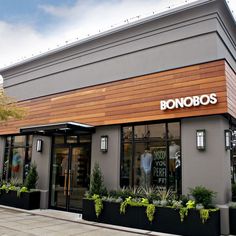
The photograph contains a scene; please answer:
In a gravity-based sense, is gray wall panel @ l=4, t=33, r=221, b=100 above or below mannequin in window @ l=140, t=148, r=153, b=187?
above

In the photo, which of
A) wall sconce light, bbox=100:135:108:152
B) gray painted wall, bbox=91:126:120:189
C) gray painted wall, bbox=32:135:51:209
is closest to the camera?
gray painted wall, bbox=91:126:120:189

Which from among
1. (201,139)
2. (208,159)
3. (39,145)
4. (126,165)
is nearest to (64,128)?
(126,165)

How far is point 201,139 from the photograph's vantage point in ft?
28.4

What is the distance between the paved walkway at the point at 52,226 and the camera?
805 centimetres

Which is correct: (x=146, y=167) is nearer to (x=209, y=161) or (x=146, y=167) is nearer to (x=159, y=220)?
(x=159, y=220)

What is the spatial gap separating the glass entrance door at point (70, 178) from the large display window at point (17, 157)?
2073 millimetres

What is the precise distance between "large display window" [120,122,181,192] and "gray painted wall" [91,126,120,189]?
18cm

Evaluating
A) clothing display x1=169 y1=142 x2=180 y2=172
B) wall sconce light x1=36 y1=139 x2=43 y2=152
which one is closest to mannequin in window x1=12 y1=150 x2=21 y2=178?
wall sconce light x1=36 y1=139 x2=43 y2=152

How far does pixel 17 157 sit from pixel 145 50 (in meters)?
7.92

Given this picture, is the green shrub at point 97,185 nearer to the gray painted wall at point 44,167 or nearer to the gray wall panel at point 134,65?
the gray painted wall at point 44,167

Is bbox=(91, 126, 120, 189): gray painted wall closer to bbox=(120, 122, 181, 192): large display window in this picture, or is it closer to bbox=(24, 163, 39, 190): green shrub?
bbox=(120, 122, 181, 192): large display window

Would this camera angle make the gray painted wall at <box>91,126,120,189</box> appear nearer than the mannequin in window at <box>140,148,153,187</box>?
No

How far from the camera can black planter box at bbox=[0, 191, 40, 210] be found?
11742 millimetres

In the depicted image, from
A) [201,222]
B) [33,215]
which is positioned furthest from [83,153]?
[201,222]
